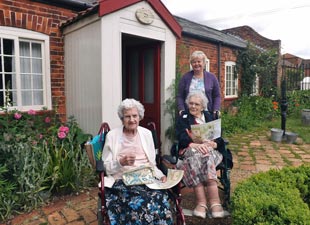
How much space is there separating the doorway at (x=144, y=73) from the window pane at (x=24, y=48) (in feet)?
5.57

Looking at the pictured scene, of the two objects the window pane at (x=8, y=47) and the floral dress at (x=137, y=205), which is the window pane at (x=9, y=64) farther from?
the floral dress at (x=137, y=205)

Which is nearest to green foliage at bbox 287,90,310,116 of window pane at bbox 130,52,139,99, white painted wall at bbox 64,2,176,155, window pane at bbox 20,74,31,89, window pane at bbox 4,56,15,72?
window pane at bbox 130,52,139,99

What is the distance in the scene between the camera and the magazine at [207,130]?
2.82 m

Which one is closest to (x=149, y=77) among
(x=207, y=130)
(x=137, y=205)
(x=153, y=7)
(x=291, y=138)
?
(x=153, y=7)

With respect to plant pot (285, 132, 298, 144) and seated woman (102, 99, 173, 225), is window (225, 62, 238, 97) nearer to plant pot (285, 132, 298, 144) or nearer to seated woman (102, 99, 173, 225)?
plant pot (285, 132, 298, 144)

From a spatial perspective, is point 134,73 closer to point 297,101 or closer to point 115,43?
point 115,43

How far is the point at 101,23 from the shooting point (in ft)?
12.6

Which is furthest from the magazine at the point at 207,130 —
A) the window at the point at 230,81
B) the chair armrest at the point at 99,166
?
the window at the point at 230,81

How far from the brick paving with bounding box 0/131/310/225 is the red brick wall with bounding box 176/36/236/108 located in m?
2.39

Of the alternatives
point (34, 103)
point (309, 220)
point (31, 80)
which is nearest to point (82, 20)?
point (31, 80)

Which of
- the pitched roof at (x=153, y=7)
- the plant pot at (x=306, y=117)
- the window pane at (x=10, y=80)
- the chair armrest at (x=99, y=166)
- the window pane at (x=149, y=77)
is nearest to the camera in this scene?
the chair armrest at (x=99, y=166)

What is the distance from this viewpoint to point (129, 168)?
8.34ft

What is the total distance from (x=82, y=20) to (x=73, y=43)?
48cm

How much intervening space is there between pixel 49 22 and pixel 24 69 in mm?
926
